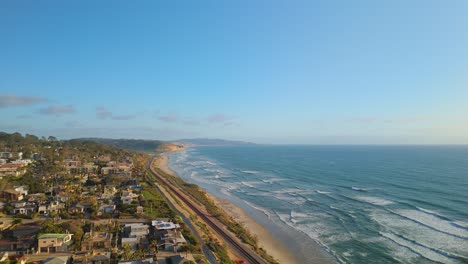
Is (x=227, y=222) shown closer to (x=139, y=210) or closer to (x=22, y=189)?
(x=139, y=210)

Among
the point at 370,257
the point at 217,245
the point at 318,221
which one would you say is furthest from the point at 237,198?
the point at 370,257

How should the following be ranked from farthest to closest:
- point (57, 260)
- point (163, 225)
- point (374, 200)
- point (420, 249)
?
point (374, 200) → point (163, 225) → point (420, 249) → point (57, 260)

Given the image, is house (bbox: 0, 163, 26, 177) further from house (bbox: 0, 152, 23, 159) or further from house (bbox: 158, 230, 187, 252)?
house (bbox: 158, 230, 187, 252)

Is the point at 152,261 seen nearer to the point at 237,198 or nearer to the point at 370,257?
the point at 370,257

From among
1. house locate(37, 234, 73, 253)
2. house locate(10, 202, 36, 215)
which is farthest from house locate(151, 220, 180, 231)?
house locate(10, 202, 36, 215)

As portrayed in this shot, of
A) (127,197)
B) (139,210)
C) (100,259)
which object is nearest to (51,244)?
(100,259)

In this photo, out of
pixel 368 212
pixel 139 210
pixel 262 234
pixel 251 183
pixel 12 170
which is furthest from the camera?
pixel 251 183
